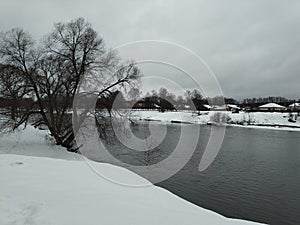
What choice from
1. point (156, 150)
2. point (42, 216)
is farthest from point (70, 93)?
point (42, 216)

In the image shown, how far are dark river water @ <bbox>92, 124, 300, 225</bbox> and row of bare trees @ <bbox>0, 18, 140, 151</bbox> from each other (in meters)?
4.51

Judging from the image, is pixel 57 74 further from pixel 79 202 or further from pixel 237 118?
pixel 237 118

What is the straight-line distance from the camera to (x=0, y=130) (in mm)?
16750

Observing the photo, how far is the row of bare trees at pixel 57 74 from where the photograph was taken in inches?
659

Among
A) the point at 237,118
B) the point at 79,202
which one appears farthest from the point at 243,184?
the point at 237,118

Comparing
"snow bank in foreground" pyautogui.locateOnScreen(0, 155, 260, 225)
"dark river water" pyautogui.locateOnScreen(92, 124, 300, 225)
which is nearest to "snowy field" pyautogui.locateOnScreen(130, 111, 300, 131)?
"dark river water" pyautogui.locateOnScreen(92, 124, 300, 225)

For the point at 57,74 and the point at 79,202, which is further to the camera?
the point at 57,74

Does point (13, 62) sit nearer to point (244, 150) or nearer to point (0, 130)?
point (0, 130)

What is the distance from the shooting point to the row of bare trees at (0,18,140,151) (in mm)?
16734

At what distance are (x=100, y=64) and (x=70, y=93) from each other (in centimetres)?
270

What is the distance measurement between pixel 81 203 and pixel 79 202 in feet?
0.20

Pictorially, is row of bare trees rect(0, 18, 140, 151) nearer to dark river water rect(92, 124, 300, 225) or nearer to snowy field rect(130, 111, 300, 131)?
dark river water rect(92, 124, 300, 225)

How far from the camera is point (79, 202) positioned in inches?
195

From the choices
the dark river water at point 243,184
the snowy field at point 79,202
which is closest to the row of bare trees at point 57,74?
the dark river water at point 243,184
